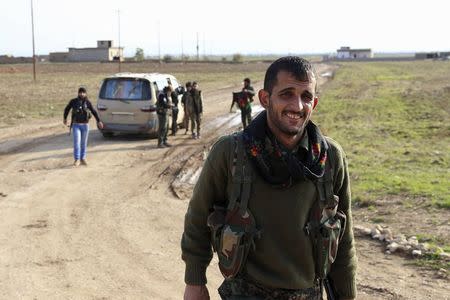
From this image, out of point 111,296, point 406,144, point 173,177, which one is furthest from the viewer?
point 406,144

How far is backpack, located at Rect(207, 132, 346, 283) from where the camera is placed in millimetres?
2551

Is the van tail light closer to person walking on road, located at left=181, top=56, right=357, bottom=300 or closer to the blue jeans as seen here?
the blue jeans

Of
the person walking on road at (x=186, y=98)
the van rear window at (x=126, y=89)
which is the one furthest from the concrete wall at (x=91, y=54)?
the van rear window at (x=126, y=89)

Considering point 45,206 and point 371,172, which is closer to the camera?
point 45,206

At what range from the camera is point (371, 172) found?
444 inches

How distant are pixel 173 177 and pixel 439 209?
4796mm

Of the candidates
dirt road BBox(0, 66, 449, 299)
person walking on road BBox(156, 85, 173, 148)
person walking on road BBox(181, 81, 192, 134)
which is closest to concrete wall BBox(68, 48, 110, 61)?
person walking on road BBox(181, 81, 192, 134)

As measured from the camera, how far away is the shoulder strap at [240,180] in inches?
99.8

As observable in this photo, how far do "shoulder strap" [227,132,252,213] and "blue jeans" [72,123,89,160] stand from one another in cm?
1008

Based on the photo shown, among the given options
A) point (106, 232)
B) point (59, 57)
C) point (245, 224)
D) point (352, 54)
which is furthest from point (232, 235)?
point (352, 54)

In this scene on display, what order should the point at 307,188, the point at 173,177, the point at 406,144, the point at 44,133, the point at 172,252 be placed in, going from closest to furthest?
the point at 307,188 < the point at 172,252 < the point at 173,177 < the point at 406,144 < the point at 44,133

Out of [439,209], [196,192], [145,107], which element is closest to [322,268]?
[196,192]

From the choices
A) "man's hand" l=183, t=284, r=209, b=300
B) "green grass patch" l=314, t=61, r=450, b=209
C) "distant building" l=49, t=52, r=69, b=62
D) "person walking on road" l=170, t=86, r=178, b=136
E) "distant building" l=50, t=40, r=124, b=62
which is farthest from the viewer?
"distant building" l=49, t=52, r=69, b=62

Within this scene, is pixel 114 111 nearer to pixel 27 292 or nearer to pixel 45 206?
pixel 45 206
